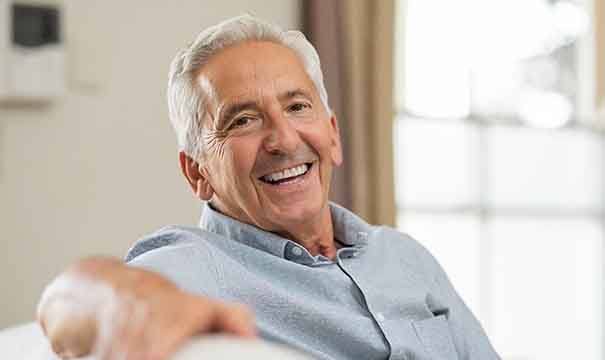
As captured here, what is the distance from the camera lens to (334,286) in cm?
201

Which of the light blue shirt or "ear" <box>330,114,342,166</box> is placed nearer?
the light blue shirt

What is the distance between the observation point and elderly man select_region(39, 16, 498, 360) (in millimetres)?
1883

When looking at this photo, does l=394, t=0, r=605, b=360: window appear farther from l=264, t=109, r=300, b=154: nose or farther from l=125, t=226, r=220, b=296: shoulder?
l=125, t=226, r=220, b=296: shoulder

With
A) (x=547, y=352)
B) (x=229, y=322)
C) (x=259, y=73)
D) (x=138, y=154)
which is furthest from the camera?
(x=547, y=352)

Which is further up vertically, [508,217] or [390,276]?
[390,276]

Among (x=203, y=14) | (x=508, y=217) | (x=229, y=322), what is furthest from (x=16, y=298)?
(x=229, y=322)

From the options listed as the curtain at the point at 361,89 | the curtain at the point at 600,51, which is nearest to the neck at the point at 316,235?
the curtain at the point at 361,89

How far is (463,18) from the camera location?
510 cm

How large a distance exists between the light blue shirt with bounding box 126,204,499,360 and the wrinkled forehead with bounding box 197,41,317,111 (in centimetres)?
22

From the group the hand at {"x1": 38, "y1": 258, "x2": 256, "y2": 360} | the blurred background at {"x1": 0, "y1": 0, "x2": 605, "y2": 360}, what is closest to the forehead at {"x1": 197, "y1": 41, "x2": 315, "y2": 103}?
the hand at {"x1": 38, "y1": 258, "x2": 256, "y2": 360}

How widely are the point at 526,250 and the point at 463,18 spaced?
1097 millimetres

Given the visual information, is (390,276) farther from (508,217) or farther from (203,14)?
(508,217)

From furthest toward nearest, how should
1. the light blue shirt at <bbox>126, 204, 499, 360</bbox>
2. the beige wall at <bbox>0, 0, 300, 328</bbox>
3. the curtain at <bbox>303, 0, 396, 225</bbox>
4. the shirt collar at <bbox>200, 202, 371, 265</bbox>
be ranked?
the curtain at <bbox>303, 0, 396, 225</bbox>, the beige wall at <bbox>0, 0, 300, 328</bbox>, the shirt collar at <bbox>200, 202, 371, 265</bbox>, the light blue shirt at <bbox>126, 204, 499, 360</bbox>

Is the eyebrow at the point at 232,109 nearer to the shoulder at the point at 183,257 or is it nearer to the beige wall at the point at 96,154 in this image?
the shoulder at the point at 183,257
